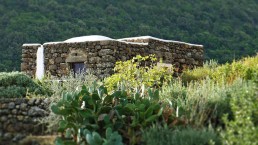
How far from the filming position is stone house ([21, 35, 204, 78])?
56.8ft

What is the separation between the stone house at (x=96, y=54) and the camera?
17.3 metres

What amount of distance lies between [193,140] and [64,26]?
1044 inches

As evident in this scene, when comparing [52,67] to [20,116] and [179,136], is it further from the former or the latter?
[179,136]

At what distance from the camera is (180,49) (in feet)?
64.5

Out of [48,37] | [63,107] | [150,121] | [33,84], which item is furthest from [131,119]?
[48,37]

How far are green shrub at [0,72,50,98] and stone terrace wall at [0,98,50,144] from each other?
2139mm

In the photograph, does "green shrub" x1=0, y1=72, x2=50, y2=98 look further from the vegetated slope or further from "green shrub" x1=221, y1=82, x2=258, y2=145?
the vegetated slope

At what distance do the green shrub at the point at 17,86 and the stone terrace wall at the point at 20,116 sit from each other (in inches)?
84.2

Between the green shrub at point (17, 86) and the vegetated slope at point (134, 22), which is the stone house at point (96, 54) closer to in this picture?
the green shrub at point (17, 86)

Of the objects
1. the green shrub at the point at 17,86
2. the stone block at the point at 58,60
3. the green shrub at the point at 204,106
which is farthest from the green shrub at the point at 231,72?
the stone block at the point at 58,60

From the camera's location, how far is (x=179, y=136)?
8.31m

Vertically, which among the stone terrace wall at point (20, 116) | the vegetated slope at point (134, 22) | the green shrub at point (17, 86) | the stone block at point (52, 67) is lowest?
the stone terrace wall at point (20, 116)

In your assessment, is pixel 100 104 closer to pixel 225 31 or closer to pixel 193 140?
pixel 193 140

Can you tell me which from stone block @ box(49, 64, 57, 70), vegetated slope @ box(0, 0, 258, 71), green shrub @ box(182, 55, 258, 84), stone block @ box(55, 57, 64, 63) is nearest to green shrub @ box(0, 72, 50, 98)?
green shrub @ box(182, 55, 258, 84)
